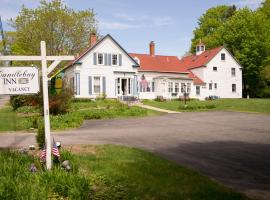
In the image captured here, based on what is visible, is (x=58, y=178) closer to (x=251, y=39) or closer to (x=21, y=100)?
(x=21, y=100)

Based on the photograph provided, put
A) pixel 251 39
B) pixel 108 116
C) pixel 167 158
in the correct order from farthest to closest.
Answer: pixel 251 39
pixel 108 116
pixel 167 158

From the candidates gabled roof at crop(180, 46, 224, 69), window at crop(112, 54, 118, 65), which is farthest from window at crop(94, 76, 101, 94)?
gabled roof at crop(180, 46, 224, 69)

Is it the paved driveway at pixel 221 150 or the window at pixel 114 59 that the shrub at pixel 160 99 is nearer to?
the window at pixel 114 59

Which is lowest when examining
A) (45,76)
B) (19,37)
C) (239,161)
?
(239,161)

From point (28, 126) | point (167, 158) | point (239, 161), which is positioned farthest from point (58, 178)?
point (28, 126)

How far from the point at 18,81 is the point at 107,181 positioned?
2.94 m

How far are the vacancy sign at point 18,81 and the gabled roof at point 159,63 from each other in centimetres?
3888

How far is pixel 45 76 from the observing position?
26.6 feet

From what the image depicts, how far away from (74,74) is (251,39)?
34025 millimetres

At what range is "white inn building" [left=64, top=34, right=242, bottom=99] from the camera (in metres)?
41.2

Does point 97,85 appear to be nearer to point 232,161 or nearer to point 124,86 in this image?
point 124,86

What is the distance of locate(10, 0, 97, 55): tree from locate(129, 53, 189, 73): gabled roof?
9269 millimetres

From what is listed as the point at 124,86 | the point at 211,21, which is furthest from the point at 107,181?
the point at 211,21

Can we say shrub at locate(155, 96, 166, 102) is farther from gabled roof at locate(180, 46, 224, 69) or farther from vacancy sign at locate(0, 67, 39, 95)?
vacancy sign at locate(0, 67, 39, 95)
